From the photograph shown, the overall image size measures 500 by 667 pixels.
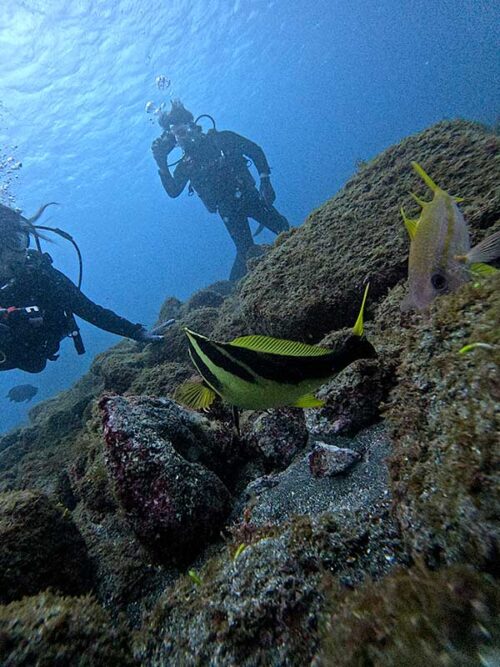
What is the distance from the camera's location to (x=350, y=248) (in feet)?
13.5

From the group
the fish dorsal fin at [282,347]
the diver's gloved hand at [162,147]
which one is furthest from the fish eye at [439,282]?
the diver's gloved hand at [162,147]

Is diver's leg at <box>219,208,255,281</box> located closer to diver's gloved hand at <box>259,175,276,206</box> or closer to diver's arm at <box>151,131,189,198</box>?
diver's gloved hand at <box>259,175,276,206</box>

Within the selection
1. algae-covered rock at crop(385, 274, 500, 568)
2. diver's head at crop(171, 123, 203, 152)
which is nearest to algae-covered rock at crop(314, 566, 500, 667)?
algae-covered rock at crop(385, 274, 500, 568)

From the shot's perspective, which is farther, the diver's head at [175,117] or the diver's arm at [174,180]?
the diver's head at [175,117]

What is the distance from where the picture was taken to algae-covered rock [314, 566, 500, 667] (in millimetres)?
942

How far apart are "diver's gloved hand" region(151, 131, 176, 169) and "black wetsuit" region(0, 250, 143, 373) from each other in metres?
8.65

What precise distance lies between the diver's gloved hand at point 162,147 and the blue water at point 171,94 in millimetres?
7532

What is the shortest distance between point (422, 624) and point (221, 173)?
679 inches

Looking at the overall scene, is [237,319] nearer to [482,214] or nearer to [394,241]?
[394,241]

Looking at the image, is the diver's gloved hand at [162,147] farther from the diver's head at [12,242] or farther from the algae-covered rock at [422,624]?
the algae-covered rock at [422,624]

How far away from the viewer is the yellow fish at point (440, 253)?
182cm

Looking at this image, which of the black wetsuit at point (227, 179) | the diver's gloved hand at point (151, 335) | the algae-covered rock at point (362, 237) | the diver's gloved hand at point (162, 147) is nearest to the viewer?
the algae-covered rock at point (362, 237)

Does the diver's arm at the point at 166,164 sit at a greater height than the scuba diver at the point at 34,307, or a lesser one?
greater

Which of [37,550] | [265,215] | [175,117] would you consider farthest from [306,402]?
[175,117]
